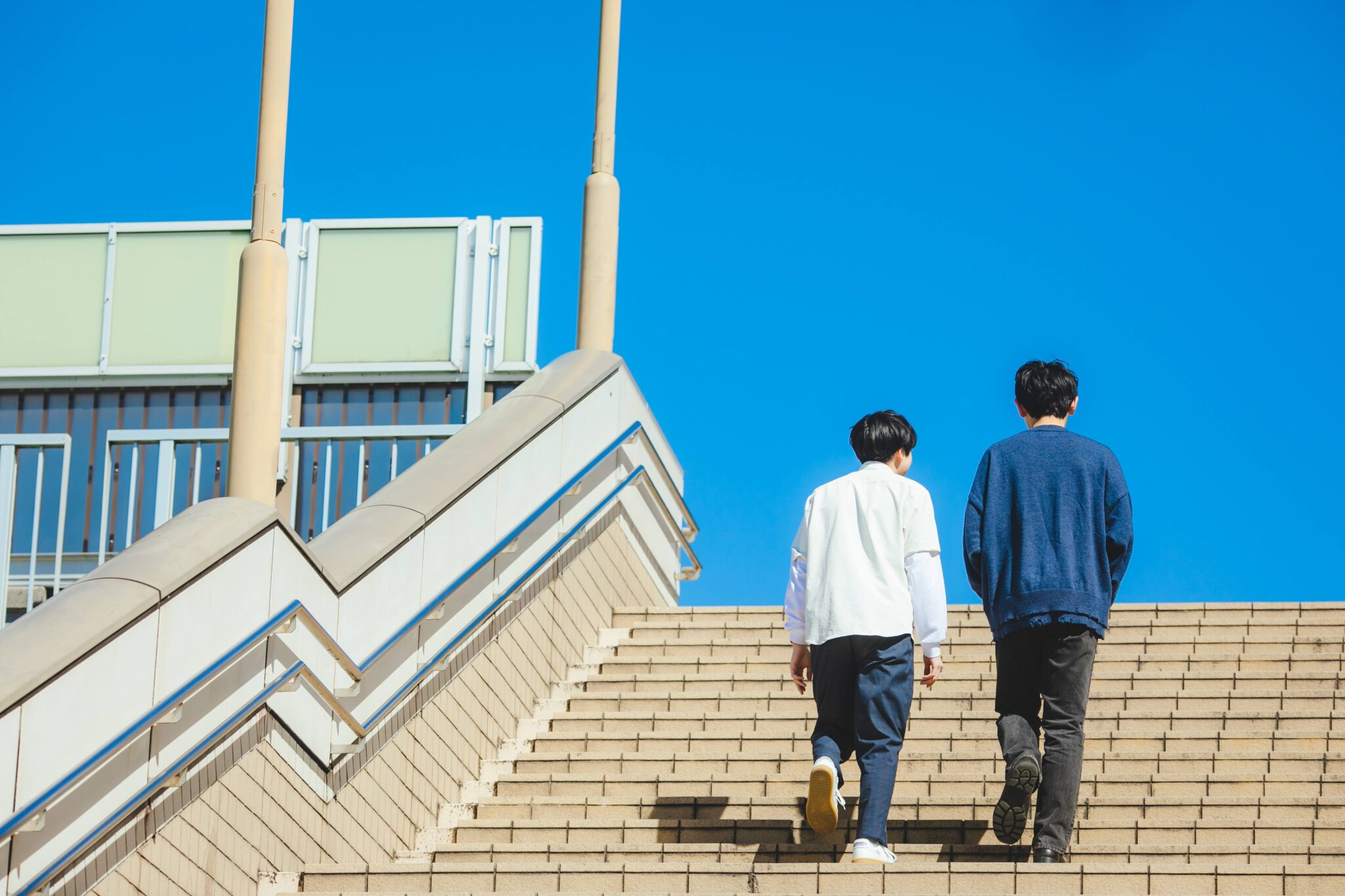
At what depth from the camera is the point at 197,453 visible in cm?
1252

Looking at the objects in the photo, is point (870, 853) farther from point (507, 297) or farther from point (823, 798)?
point (507, 297)

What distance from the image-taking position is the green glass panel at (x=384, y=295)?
1370 centimetres

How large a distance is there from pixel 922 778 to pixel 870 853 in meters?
1.26

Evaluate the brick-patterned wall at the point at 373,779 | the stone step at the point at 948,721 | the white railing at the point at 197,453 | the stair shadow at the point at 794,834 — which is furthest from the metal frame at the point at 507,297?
the stair shadow at the point at 794,834

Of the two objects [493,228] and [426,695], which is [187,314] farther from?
[426,695]

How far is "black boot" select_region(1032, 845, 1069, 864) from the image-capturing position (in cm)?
575

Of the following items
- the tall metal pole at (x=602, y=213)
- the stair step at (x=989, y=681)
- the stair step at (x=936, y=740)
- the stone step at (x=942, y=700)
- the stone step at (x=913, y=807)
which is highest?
the tall metal pole at (x=602, y=213)

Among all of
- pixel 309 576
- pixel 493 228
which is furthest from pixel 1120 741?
pixel 493 228

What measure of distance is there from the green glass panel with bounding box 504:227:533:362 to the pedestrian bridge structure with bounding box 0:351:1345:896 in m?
3.82

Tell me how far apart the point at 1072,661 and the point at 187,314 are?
30.8 ft

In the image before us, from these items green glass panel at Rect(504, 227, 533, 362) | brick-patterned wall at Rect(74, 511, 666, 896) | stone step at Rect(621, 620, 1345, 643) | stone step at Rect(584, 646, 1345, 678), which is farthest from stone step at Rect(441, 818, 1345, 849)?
green glass panel at Rect(504, 227, 533, 362)

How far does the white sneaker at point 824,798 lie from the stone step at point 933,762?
131 centimetres

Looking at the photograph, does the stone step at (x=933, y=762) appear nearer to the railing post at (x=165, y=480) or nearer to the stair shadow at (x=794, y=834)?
the stair shadow at (x=794, y=834)

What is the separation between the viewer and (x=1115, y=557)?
6.22 m
